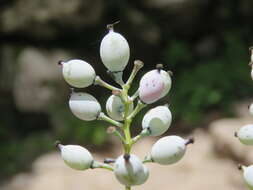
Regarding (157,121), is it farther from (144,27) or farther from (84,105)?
(144,27)

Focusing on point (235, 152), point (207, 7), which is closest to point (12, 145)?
point (235, 152)

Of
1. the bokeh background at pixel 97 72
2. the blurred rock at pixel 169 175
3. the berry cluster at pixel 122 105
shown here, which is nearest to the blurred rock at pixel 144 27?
the bokeh background at pixel 97 72

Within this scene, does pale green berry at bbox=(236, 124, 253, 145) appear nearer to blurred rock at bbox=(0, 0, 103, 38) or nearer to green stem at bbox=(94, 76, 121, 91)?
green stem at bbox=(94, 76, 121, 91)

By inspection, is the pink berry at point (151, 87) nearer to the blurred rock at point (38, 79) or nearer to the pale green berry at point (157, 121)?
the pale green berry at point (157, 121)

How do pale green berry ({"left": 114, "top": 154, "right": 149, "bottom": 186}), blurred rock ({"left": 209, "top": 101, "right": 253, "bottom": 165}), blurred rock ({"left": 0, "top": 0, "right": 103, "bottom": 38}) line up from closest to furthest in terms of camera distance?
pale green berry ({"left": 114, "top": 154, "right": 149, "bottom": 186}), blurred rock ({"left": 209, "top": 101, "right": 253, "bottom": 165}), blurred rock ({"left": 0, "top": 0, "right": 103, "bottom": 38})

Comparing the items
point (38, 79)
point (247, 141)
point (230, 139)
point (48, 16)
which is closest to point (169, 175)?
point (230, 139)

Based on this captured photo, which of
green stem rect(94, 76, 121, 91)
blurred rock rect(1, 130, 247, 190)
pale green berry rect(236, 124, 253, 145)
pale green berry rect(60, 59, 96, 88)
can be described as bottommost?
blurred rock rect(1, 130, 247, 190)

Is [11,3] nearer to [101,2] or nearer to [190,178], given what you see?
[101,2]

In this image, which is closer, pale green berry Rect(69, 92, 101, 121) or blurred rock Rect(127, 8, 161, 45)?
pale green berry Rect(69, 92, 101, 121)

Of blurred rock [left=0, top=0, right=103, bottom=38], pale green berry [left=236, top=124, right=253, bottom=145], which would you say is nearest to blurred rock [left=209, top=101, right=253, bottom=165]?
blurred rock [left=0, top=0, right=103, bottom=38]
